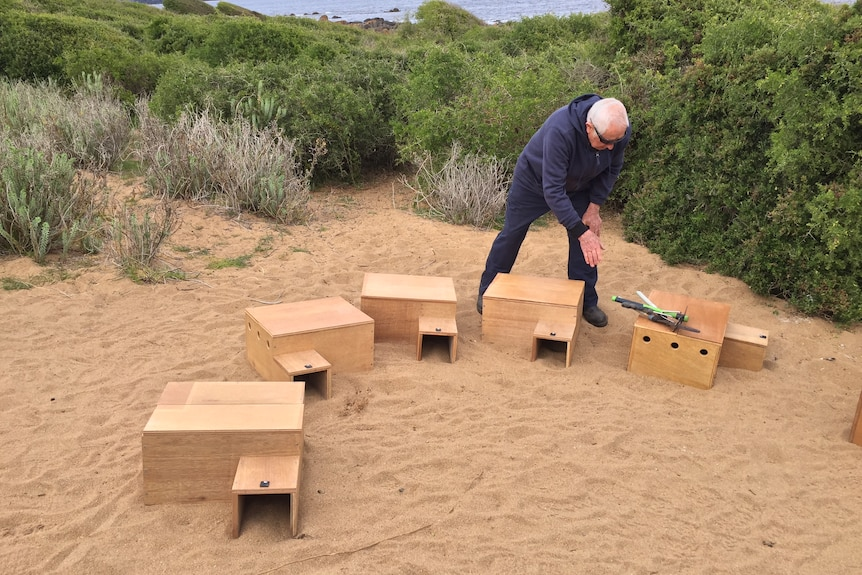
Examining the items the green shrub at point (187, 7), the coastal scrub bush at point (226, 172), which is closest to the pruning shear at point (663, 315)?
the coastal scrub bush at point (226, 172)

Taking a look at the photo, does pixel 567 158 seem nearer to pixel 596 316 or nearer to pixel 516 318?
pixel 516 318

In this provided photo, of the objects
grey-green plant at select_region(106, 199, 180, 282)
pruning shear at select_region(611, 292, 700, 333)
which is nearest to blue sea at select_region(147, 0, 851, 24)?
grey-green plant at select_region(106, 199, 180, 282)

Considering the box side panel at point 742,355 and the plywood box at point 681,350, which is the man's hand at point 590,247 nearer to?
the plywood box at point 681,350

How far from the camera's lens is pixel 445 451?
346 cm

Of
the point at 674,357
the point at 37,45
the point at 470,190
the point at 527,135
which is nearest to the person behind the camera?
the point at 674,357

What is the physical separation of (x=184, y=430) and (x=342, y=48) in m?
11.4

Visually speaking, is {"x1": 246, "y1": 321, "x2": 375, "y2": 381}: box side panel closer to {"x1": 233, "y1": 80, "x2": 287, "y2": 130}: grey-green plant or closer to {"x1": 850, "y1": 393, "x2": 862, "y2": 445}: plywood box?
{"x1": 850, "y1": 393, "x2": 862, "y2": 445}: plywood box

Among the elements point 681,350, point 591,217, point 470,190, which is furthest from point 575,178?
point 470,190

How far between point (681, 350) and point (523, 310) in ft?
3.15

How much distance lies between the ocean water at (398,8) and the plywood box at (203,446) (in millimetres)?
28977

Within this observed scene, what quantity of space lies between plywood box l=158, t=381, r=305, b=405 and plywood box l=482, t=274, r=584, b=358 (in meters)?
1.63

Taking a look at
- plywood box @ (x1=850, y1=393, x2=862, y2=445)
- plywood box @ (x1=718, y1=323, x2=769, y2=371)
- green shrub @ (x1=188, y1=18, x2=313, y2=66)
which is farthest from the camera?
green shrub @ (x1=188, y1=18, x2=313, y2=66)

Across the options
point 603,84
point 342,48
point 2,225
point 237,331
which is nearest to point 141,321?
point 237,331

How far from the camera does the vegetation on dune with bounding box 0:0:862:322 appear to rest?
523cm
